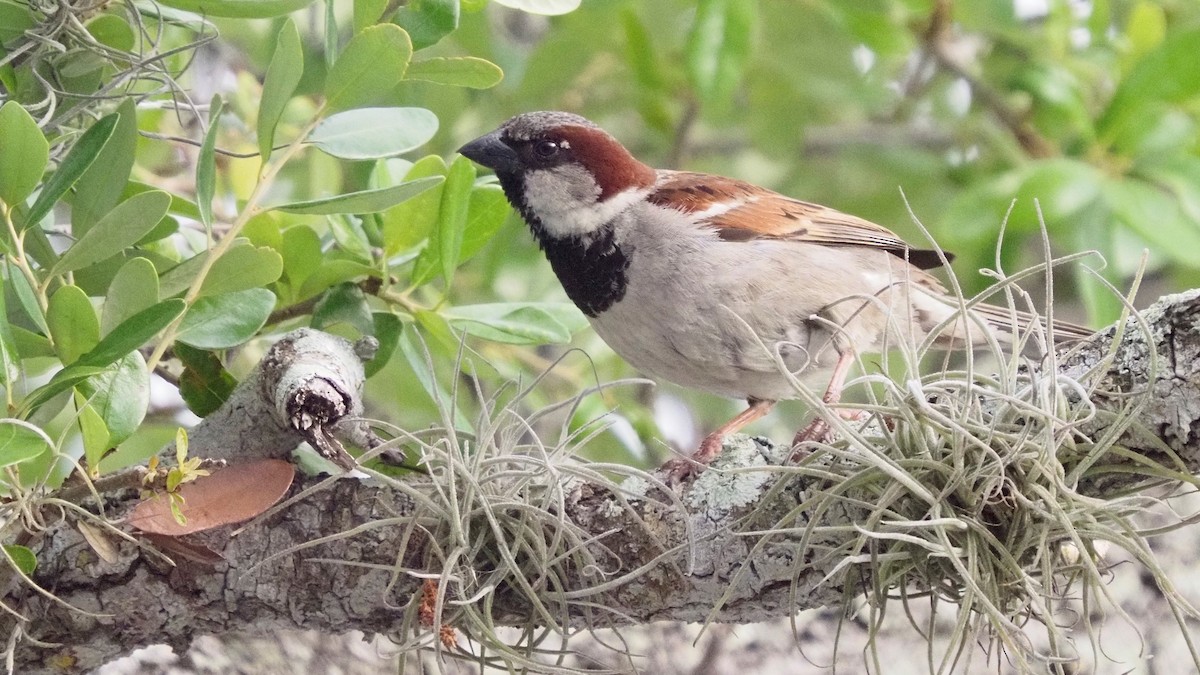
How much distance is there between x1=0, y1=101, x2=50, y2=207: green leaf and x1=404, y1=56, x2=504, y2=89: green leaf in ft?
1.51

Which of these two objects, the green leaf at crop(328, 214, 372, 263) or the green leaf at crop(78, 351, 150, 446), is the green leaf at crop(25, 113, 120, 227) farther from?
the green leaf at crop(328, 214, 372, 263)

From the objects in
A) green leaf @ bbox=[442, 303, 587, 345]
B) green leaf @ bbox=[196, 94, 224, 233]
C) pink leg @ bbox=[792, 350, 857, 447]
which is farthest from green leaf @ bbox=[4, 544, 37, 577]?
pink leg @ bbox=[792, 350, 857, 447]

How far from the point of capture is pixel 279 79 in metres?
1.38

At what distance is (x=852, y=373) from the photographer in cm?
238

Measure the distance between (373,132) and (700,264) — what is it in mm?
807

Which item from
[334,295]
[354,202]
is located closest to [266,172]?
[354,202]

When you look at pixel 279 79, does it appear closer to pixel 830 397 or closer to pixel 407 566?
pixel 407 566

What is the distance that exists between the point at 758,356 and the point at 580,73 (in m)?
1.37

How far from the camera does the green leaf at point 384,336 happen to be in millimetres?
1706

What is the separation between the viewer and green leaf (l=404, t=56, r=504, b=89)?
150 cm

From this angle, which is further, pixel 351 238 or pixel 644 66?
pixel 644 66

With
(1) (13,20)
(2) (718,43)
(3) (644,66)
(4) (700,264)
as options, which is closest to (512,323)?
(4) (700,264)

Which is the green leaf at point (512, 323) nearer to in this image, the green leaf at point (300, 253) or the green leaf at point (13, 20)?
the green leaf at point (300, 253)

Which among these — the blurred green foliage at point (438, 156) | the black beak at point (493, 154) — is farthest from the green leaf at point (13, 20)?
the black beak at point (493, 154)
